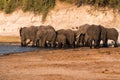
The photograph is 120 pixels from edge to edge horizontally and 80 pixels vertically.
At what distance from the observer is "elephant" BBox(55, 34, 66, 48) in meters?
37.2

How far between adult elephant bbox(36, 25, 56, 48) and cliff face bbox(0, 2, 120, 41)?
18.0 ft

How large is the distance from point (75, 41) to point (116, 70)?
67.9 ft

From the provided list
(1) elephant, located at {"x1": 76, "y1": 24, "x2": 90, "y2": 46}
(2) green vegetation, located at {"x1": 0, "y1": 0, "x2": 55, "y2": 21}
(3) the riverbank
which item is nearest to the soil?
(1) elephant, located at {"x1": 76, "y1": 24, "x2": 90, "y2": 46}

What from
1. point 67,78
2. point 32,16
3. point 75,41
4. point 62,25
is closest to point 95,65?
point 67,78

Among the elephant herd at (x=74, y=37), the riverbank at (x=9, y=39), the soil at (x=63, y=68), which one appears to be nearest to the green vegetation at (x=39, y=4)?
the riverbank at (x=9, y=39)

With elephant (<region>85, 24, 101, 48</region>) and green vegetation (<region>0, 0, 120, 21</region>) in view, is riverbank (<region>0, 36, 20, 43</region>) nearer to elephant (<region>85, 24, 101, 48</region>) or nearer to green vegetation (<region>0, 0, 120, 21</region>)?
green vegetation (<region>0, 0, 120, 21</region>)

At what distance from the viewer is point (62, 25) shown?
45.3 m

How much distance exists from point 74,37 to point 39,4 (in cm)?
1306

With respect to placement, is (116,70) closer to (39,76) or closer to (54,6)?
(39,76)

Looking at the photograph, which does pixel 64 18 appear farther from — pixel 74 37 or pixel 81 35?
pixel 74 37

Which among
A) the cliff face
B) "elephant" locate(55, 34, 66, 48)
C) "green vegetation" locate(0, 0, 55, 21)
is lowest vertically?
"elephant" locate(55, 34, 66, 48)

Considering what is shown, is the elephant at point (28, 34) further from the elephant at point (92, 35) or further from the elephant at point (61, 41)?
the elephant at point (92, 35)

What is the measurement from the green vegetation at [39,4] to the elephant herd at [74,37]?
27.5ft

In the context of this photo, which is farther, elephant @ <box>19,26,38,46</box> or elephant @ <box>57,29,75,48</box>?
A: elephant @ <box>19,26,38,46</box>
